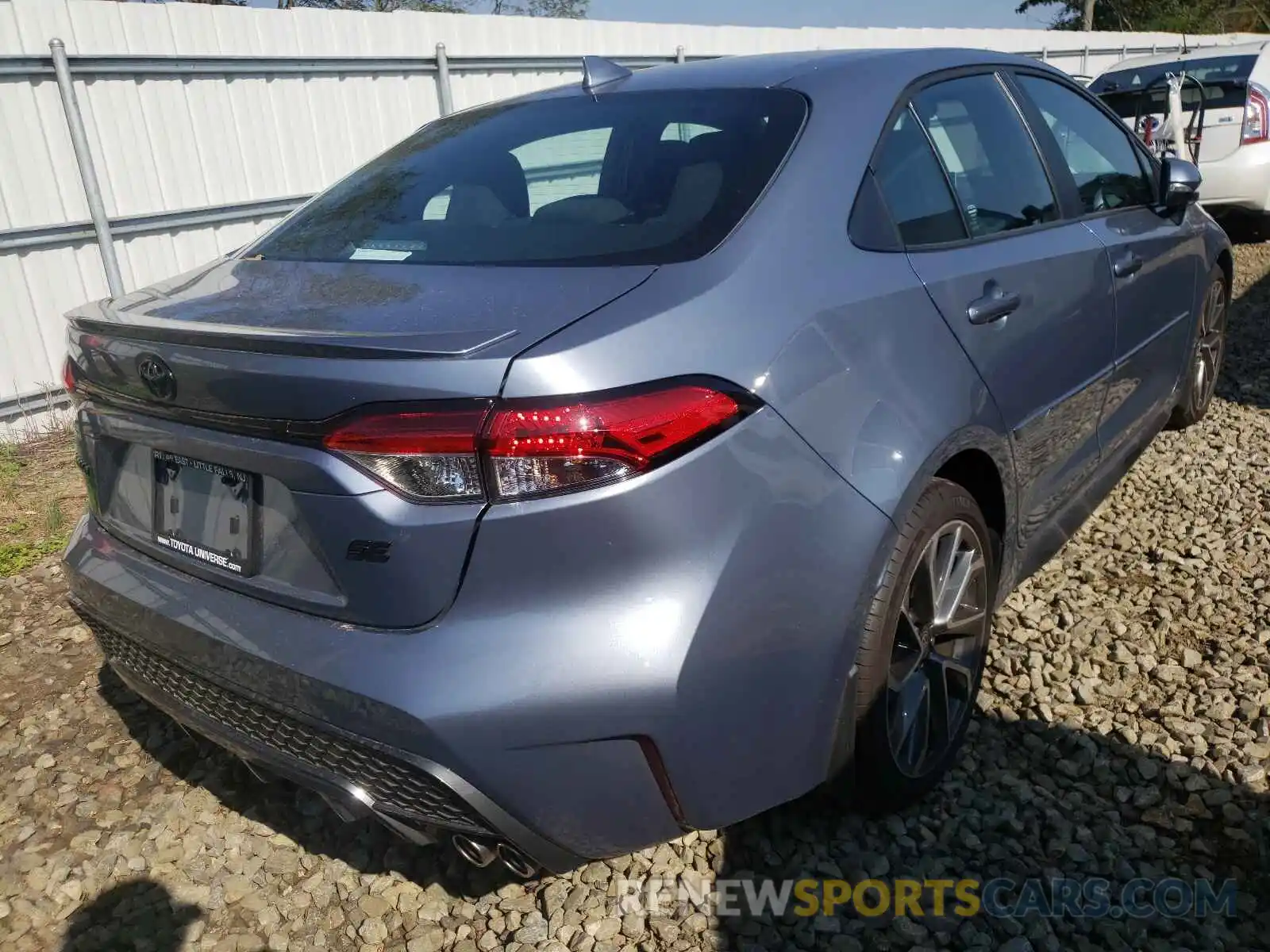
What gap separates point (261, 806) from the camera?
2520 mm

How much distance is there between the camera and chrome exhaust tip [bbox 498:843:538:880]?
1728 millimetres

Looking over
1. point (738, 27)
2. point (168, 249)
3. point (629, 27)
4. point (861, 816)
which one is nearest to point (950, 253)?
point (861, 816)

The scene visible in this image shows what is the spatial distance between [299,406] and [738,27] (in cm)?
941

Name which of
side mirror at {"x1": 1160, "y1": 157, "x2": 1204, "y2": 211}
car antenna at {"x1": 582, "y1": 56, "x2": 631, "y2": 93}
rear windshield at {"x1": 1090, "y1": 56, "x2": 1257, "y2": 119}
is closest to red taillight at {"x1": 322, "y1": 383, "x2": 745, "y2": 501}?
car antenna at {"x1": 582, "y1": 56, "x2": 631, "y2": 93}

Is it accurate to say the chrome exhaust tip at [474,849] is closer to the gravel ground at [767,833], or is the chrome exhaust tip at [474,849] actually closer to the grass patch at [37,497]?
the gravel ground at [767,833]

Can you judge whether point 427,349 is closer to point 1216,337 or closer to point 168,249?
point 1216,337

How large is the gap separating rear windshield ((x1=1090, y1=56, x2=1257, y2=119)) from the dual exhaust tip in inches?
331

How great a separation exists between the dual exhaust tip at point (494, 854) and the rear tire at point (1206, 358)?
344 centimetres

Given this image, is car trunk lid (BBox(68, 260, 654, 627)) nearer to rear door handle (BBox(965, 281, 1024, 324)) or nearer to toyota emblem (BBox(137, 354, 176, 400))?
toyota emblem (BBox(137, 354, 176, 400))

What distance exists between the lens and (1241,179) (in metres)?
7.84

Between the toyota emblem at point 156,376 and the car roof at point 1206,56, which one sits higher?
the car roof at point 1206,56

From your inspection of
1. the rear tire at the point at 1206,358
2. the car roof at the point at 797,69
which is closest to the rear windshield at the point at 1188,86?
the rear tire at the point at 1206,358

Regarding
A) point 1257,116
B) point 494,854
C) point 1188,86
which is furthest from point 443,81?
point 494,854

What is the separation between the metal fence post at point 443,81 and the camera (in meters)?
7.37
